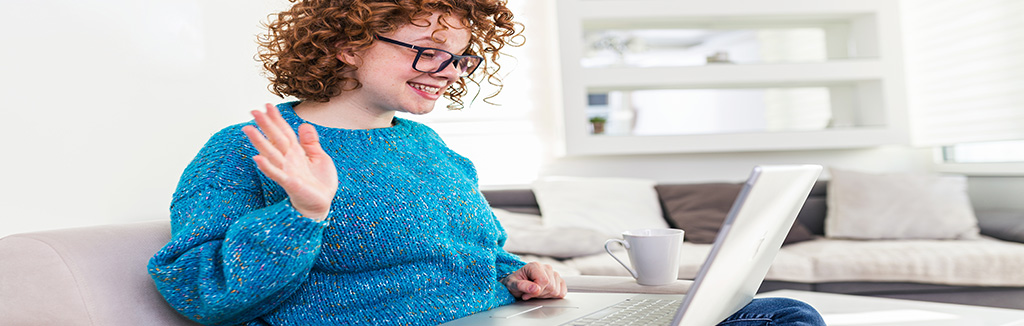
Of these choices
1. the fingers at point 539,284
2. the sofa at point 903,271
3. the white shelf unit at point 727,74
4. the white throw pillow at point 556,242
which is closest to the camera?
the fingers at point 539,284

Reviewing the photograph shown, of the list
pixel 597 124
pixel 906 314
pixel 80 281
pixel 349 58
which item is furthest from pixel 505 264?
pixel 597 124

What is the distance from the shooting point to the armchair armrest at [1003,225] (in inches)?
111

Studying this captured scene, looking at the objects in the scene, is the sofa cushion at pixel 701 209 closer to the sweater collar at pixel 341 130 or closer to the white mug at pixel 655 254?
the white mug at pixel 655 254

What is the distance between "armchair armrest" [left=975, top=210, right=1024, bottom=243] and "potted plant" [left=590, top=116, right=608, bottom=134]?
160 cm

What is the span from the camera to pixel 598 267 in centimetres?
252

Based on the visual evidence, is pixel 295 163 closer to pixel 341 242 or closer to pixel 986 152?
pixel 341 242

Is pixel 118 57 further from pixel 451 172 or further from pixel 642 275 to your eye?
pixel 642 275

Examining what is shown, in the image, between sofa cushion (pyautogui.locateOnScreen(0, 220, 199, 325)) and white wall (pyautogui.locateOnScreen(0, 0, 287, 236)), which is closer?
sofa cushion (pyautogui.locateOnScreen(0, 220, 199, 325))

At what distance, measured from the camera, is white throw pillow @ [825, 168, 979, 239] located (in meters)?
2.96

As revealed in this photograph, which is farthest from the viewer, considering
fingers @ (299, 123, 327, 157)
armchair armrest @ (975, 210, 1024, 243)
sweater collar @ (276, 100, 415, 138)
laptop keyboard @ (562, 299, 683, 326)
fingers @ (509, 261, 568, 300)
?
armchair armrest @ (975, 210, 1024, 243)

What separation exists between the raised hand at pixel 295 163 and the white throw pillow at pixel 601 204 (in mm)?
2021

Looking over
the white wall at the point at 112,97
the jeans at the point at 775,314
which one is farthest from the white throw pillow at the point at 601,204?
the jeans at the point at 775,314

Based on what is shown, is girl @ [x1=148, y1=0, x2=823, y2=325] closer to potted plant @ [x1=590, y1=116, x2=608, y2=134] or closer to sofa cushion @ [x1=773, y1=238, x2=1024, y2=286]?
sofa cushion @ [x1=773, y1=238, x2=1024, y2=286]

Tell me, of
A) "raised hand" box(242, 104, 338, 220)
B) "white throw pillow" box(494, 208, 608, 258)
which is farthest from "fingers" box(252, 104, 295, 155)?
"white throw pillow" box(494, 208, 608, 258)
